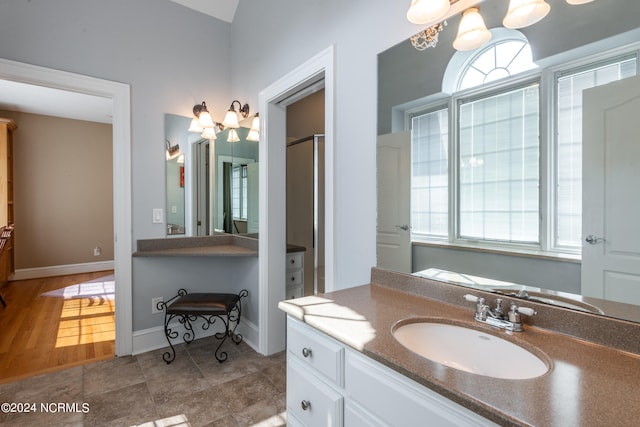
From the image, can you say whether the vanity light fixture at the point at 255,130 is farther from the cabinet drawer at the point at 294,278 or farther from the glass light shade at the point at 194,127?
the cabinet drawer at the point at 294,278

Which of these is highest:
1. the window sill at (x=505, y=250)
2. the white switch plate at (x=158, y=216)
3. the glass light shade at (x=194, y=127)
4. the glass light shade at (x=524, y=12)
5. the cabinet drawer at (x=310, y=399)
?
the glass light shade at (x=194, y=127)

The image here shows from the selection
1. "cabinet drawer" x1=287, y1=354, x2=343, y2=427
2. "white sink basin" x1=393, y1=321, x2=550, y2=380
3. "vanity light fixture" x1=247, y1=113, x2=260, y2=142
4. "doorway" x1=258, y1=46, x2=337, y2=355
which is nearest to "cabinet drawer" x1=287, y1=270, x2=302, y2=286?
"doorway" x1=258, y1=46, x2=337, y2=355

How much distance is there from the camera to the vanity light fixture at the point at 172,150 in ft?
9.04

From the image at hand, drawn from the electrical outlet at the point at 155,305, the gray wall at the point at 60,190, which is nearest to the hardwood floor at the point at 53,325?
the electrical outlet at the point at 155,305

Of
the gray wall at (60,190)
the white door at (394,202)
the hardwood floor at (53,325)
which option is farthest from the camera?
the gray wall at (60,190)

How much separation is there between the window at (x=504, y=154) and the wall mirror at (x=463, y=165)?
13 mm

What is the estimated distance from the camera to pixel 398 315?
1156 mm

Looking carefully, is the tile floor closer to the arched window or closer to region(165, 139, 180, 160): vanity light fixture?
region(165, 139, 180, 160): vanity light fixture

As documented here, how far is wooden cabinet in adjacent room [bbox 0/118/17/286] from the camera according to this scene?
177 inches

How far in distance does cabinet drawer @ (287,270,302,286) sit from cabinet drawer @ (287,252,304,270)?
0.05 m

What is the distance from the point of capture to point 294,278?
2.96m

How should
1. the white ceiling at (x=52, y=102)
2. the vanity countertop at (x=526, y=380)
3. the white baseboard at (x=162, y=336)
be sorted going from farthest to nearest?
1. the white ceiling at (x=52, y=102)
2. the white baseboard at (x=162, y=336)
3. the vanity countertop at (x=526, y=380)

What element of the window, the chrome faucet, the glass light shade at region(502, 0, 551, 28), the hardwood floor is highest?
the glass light shade at region(502, 0, 551, 28)

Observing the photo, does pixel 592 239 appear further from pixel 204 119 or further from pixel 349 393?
pixel 204 119
